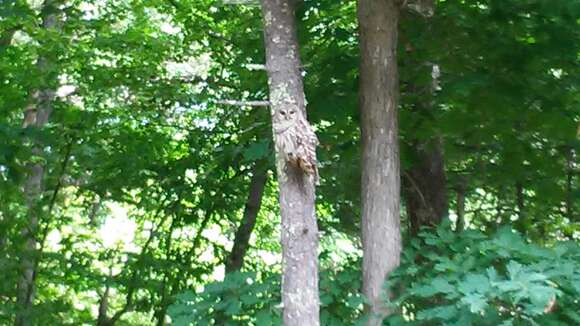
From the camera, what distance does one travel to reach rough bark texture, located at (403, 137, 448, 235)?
20.8ft

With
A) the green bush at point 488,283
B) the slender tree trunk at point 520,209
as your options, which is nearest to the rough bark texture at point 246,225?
the slender tree trunk at point 520,209

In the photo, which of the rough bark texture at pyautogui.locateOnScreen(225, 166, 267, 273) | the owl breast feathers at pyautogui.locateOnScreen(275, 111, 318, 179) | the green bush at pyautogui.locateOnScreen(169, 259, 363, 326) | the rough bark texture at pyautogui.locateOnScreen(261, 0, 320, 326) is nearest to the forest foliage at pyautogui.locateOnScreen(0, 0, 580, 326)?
the green bush at pyautogui.locateOnScreen(169, 259, 363, 326)

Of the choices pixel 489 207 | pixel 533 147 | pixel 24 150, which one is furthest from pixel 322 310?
pixel 489 207

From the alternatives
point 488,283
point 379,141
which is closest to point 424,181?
point 379,141

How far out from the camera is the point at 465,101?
5.80 meters

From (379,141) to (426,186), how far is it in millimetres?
1443

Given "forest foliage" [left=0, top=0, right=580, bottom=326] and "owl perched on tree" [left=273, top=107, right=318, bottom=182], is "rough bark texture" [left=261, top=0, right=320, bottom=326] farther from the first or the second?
"forest foliage" [left=0, top=0, right=580, bottom=326]

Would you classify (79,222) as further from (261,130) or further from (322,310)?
(322,310)

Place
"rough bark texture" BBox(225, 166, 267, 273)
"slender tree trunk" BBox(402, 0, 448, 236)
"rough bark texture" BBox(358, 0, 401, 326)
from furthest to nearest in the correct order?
1. "rough bark texture" BBox(225, 166, 267, 273)
2. "slender tree trunk" BBox(402, 0, 448, 236)
3. "rough bark texture" BBox(358, 0, 401, 326)

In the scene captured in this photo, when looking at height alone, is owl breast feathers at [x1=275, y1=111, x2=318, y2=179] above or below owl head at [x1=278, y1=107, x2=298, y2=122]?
below

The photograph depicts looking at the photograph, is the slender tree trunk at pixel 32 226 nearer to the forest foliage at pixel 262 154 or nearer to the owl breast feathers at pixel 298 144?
the forest foliage at pixel 262 154

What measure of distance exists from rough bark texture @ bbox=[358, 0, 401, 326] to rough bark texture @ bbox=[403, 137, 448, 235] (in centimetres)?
122

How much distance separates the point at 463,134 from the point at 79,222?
22.3 feet

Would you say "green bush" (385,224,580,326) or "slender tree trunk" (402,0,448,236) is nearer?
"green bush" (385,224,580,326)
